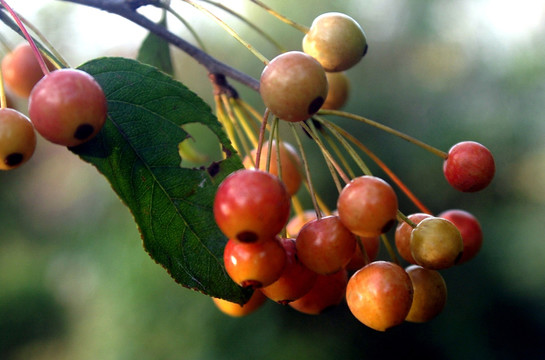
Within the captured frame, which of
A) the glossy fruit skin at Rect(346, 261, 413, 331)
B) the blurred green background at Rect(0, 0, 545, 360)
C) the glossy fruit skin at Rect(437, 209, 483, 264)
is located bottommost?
the blurred green background at Rect(0, 0, 545, 360)

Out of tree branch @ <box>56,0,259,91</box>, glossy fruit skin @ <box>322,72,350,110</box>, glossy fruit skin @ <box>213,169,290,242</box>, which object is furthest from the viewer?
glossy fruit skin @ <box>322,72,350,110</box>

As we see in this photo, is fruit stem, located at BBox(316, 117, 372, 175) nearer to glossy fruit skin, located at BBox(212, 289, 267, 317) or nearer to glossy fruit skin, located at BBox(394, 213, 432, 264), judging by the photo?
glossy fruit skin, located at BBox(394, 213, 432, 264)

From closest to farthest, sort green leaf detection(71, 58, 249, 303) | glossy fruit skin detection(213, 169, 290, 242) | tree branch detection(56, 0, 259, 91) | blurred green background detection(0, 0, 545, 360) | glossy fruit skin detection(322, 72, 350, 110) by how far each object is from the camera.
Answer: glossy fruit skin detection(213, 169, 290, 242), green leaf detection(71, 58, 249, 303), tree branch detection(56, 0, 259, 91), glossy fruit skin detection(322, 72, 350, 110), blurred green background detection(0, 0, 545, 360)

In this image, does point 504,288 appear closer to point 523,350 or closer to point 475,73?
point 523,350

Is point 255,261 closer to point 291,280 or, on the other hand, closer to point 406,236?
point 291,280

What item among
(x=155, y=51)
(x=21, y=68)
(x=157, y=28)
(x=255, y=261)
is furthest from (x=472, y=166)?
(x=21, y=68)

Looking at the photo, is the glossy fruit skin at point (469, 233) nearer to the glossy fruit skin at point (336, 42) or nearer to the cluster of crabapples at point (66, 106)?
the glossy fruit skin at point (336, 42)

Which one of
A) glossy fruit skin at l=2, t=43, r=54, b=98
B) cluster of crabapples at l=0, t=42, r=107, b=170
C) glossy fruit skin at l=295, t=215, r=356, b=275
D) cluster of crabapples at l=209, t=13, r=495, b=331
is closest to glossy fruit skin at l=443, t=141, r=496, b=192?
cluster of crabapples at l=209, t=13, r=495, b=331
